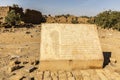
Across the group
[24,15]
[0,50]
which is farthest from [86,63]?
[24,15]

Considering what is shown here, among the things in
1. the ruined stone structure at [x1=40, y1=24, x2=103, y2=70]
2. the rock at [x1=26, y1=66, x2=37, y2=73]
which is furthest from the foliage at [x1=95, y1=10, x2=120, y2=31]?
the rock at [x1=26, y1=66, x2=37, y2=73]

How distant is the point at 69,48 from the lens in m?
8.29

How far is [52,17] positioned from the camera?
52594mm

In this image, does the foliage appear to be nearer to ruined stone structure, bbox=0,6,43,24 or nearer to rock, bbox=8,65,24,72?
ruined stone structure, bbox=0,6,43,24

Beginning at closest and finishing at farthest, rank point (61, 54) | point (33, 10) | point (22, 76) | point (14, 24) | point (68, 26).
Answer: point (22, 76), point (61, 54), point (68, 26), point (14, 24), point (33, 10)

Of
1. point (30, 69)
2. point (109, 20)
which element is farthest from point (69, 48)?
point (109, 20)

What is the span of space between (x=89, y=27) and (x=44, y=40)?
1.77m

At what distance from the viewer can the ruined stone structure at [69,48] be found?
7.94 metres

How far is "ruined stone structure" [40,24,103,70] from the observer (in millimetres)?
7936

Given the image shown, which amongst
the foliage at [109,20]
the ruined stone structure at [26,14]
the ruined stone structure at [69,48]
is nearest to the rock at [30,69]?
the ruined stone structure at [69,48]

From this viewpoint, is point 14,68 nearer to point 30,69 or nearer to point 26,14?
point 30,69

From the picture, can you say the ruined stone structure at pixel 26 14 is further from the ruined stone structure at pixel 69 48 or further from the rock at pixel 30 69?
the rock at pixel 30 69

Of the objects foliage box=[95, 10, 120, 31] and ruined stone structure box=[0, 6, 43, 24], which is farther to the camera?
ruined stone structure box=[0, 6, 43, 24]

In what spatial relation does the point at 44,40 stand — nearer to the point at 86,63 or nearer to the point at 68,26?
the point at 68,26
